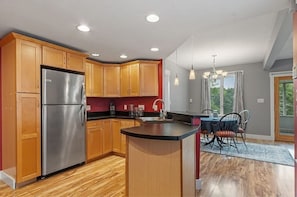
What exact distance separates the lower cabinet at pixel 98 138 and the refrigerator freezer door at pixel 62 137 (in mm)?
231

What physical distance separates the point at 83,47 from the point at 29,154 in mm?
2022

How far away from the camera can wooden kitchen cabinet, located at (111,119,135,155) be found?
4.24m

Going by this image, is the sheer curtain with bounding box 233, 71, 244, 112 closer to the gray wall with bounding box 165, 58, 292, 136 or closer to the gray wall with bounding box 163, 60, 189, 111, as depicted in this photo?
the gray wall with bounding box 165, 58, 292, 136

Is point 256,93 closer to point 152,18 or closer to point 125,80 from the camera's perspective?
point 125,80

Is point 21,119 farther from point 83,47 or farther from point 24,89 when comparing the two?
point 83,47

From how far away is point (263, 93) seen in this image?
6.16m

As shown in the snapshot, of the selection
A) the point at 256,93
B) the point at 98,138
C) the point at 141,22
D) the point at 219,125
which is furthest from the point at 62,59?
the point at 256,93

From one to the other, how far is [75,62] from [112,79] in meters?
1.28

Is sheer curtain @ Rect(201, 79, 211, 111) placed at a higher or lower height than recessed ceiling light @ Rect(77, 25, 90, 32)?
lower

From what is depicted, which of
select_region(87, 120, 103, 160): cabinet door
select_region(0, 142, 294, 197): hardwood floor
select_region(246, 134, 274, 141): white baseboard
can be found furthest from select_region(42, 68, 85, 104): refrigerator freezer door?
select_region(246, 134, 274, 141): white baseboard

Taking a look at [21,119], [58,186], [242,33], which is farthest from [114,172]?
[242,33]

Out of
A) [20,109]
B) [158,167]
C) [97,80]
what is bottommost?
[158,167]

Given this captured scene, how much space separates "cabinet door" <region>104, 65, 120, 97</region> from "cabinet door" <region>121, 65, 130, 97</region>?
0.12 metres

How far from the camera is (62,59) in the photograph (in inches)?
130
